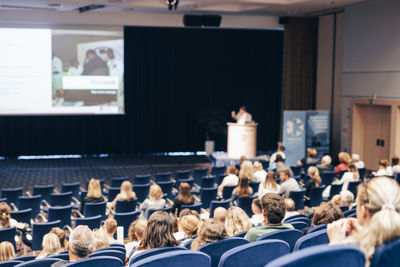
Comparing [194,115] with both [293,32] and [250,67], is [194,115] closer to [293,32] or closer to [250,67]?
[250,67]

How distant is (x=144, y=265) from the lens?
2.11 meters

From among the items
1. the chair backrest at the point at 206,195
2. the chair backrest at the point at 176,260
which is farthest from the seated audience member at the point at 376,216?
the chair backrest at the point at 206,195

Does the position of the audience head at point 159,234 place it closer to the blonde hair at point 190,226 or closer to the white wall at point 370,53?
the blonde hair at point 190,226

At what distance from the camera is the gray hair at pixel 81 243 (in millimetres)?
3582

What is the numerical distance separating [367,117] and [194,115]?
6.27 m

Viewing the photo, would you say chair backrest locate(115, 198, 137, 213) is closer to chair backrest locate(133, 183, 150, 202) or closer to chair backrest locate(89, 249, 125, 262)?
chair backrest locate(133, 183, 150, 202)

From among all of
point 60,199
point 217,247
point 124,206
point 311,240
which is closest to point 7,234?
point 124,206

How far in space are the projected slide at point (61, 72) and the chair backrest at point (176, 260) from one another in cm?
1397

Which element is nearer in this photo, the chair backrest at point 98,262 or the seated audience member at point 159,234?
the chair backrest at point 98,262

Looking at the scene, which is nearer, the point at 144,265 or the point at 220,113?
the point at 144,265

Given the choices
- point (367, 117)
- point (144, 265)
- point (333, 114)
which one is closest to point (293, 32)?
point (333, 114)

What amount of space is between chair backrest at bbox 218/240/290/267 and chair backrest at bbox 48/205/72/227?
5.16 meters

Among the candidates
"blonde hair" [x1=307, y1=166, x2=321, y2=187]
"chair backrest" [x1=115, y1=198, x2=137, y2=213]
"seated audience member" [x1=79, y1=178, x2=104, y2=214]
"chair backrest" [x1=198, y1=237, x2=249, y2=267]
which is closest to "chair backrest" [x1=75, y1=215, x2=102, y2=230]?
"chair backrest" [x1=115, y1=198, x2=137, y2=213]

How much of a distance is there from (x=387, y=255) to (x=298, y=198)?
6461 millimetres
